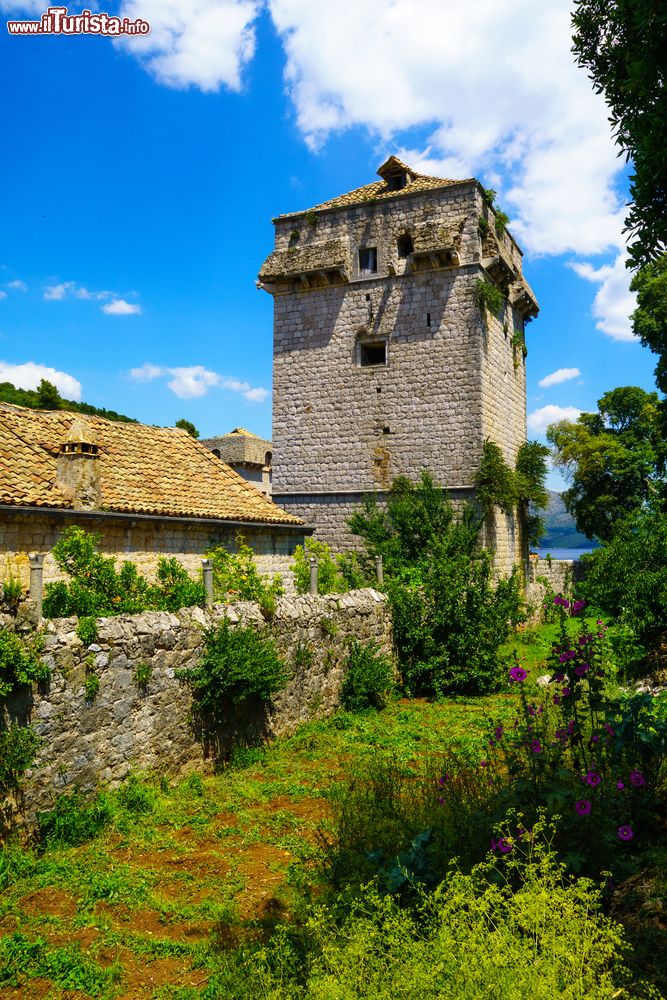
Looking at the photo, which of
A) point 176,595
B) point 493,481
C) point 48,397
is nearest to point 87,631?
point 176,595

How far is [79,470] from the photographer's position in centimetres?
1244

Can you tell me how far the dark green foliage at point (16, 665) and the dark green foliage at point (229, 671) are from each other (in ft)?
6.66

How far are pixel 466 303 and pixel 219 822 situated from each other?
15961 mm

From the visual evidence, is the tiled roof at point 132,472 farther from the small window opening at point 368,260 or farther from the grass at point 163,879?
the small window opening at point 368,260

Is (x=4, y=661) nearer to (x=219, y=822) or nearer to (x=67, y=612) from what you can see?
(x=67, y=612)

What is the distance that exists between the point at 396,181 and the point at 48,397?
21.7 metres

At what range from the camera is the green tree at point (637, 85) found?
189 inches

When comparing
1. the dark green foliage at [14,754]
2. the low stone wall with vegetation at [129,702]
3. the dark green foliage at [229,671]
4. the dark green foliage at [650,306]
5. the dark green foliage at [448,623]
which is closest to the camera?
Answer: the dark green foliage at [14,754]

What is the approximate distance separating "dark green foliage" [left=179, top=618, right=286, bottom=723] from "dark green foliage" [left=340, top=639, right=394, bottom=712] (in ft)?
9.83

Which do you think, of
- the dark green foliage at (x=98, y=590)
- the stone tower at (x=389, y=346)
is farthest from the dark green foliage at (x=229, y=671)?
the stone tower at (x=389, y=346)

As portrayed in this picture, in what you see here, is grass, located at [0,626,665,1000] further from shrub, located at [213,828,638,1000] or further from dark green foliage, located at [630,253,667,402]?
dark green foliage, located at [630,253,667,402]

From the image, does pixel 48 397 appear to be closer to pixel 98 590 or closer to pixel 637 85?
pixel 98 590

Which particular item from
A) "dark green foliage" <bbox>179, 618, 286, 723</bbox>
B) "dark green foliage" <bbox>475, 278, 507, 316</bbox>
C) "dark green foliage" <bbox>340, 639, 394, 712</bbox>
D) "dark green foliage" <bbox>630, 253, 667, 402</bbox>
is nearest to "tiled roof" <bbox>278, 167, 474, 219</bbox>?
"dark green foliage" <bbox>475, 278, 507, 316</bbox>

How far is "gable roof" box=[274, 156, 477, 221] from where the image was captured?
19750 mm
